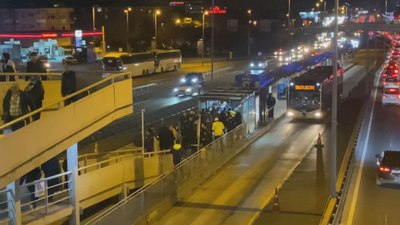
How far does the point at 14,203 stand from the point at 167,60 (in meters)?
61.1

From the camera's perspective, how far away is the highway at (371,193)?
1931cm

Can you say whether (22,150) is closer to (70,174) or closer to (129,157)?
(70,174)

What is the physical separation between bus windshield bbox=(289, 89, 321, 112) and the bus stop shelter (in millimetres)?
7608

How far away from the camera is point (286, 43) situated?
131250 millimetres

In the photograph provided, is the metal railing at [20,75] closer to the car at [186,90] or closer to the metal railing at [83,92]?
the metal railing at [83,92]

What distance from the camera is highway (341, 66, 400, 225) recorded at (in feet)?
63.4

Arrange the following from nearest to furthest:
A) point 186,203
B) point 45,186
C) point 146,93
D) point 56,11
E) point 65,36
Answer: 1. point 45,186
2. point 186,203
3. point 146,93
4. point 65,36
5. point 56,11

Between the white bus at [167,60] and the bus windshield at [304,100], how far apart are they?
31.9 metres

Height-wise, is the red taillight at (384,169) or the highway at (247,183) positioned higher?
the red taillight at (384,169)

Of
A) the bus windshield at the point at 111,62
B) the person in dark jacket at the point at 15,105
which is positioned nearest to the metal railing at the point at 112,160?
the person in dark jacket at the point at 15,105

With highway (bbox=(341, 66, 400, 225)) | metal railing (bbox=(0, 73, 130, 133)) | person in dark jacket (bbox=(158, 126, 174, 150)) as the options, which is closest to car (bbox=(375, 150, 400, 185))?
highway (bbox=(341, 66, 400, 225))

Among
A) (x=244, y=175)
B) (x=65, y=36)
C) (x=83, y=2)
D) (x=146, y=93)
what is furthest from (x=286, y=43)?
(x=244, y=175)

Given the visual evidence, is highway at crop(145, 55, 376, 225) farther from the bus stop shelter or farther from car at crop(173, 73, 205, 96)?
car at crop(173, 73, 205, 96)

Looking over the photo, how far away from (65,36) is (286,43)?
2276 inches
